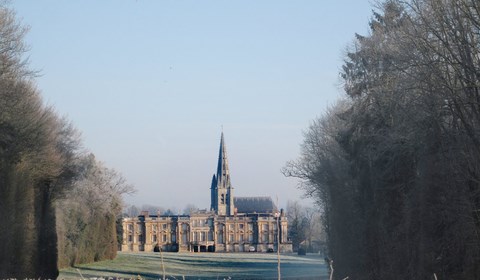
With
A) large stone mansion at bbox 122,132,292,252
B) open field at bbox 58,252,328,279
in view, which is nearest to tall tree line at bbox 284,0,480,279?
open field at bbox 58,252,328,279

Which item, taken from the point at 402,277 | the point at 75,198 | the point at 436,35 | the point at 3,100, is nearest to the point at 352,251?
the point at 402,277

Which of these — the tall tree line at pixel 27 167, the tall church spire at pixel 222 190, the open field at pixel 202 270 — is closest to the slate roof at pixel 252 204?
the tall church spire at pixel 222 190

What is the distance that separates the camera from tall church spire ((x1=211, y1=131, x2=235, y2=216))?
504 ft

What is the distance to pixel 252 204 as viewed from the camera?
16775 cm

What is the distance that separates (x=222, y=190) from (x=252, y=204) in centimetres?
1240

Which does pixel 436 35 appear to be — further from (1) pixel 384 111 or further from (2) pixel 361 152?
(2) pixel 361 152

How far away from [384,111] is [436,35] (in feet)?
36.6

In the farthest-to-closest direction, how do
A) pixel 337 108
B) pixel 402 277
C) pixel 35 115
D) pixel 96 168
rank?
pixel 96 168 → pixel 337 108 → pixel 35 115 → pixel 402 277

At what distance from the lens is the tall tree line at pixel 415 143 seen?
88.9ft

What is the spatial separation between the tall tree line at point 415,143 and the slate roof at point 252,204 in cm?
11618

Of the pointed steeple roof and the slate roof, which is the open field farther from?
the slate roof

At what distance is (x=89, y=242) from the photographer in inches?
3194

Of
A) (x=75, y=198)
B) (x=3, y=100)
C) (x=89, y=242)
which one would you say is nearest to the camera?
(x=3, y=100)

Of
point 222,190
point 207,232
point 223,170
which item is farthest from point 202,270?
point 222,190
